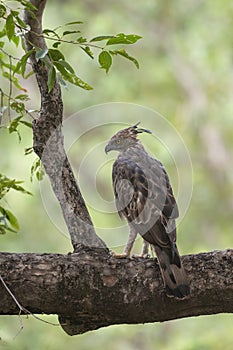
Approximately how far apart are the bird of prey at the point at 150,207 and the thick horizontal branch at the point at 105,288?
0.07 meters

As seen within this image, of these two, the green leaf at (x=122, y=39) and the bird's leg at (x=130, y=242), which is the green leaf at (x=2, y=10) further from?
the bird's leg at (x=130, y=242)

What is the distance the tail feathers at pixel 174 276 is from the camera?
2967 mm

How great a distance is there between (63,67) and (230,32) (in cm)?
733

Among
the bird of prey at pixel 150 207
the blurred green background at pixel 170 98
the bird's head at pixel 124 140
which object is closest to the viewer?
the bird of prey at pixel 150 207

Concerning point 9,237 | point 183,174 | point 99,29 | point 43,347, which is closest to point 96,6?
point 99,29

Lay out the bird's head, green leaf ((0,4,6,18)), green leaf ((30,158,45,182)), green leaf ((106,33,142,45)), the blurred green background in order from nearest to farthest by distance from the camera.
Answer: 1. green leaf ((106,33,142,45))
2. green leaf ((0,4,6,18))
3. green leaf ((30,158,45,182))
4. the bird's head
5. the blurred green background

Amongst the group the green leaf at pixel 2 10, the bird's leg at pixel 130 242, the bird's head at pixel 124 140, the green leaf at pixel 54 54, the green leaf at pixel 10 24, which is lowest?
the bird's leg at pixel 130 242

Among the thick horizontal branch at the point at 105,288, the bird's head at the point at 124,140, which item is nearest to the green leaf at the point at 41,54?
the thick horizontal branch at the point at 105,288

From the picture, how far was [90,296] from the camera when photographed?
9.90ft

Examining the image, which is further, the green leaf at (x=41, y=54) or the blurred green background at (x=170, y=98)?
the blurred green background at (x=170, y=98)

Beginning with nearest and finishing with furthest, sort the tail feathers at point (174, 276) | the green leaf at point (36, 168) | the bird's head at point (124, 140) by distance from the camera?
the tail feathers at point (174, 276) → the green leaf at point (36, 168) → the bird's head at point (124, 140)

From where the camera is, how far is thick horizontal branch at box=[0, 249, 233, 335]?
300 centimetres

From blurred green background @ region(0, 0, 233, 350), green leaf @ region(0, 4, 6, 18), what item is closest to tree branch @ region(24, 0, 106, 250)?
green leaf @ region(0, 4, 6, 18)

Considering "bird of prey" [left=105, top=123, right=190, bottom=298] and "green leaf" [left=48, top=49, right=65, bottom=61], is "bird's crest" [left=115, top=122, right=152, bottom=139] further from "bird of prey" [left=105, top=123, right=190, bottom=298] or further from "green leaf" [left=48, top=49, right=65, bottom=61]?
"green leaf" [left=48, top=49, right=65, bottom=61]
